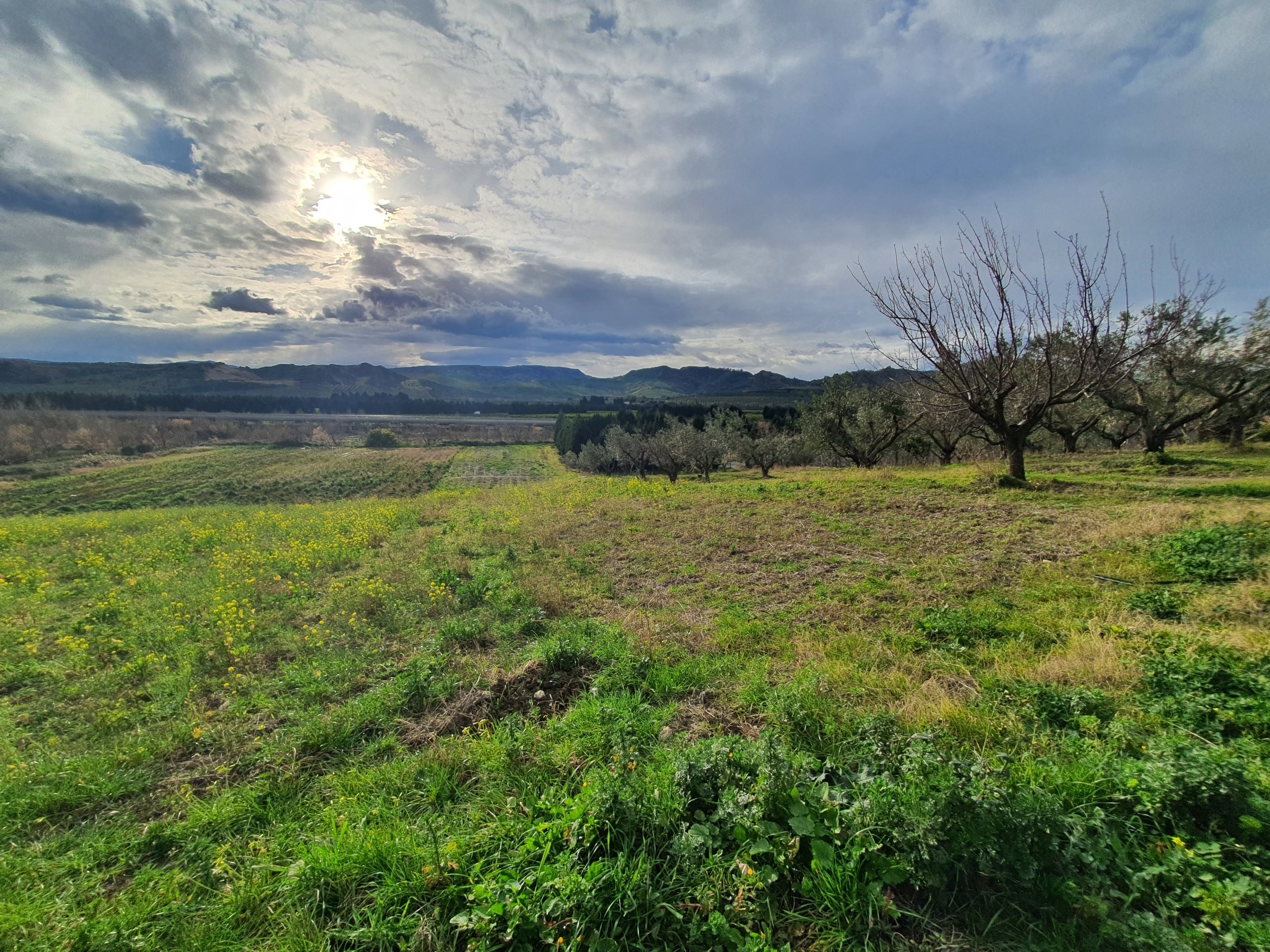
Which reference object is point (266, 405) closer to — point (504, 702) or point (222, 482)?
point (222, 482)

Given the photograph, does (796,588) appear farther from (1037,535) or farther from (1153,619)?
(1037,535)

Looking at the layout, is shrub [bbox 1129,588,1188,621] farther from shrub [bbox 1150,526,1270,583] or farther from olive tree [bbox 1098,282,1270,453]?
olive tree [bbox 1098,282,1270,453]

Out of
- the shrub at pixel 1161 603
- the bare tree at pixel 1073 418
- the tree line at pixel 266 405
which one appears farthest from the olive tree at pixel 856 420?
the tree line at pixel 266 405

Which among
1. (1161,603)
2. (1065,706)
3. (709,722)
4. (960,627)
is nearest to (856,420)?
(1161,603)

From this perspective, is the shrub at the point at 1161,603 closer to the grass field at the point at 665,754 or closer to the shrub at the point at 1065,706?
the grass field at the point at 665,754

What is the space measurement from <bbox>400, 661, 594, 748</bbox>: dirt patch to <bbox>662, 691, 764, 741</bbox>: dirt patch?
1316mm

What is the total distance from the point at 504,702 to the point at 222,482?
4858cm

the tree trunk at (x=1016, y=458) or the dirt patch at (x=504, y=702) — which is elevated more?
the tree trunk at (x=1016, y=458)

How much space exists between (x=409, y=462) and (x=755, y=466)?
42.5 meters

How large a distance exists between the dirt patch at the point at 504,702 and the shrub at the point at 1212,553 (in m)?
9.32

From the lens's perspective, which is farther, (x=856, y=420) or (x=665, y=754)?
(x=856, y=420)

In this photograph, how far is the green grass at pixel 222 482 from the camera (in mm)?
30297

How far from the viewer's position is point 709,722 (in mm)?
4547

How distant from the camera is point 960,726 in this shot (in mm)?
3975
